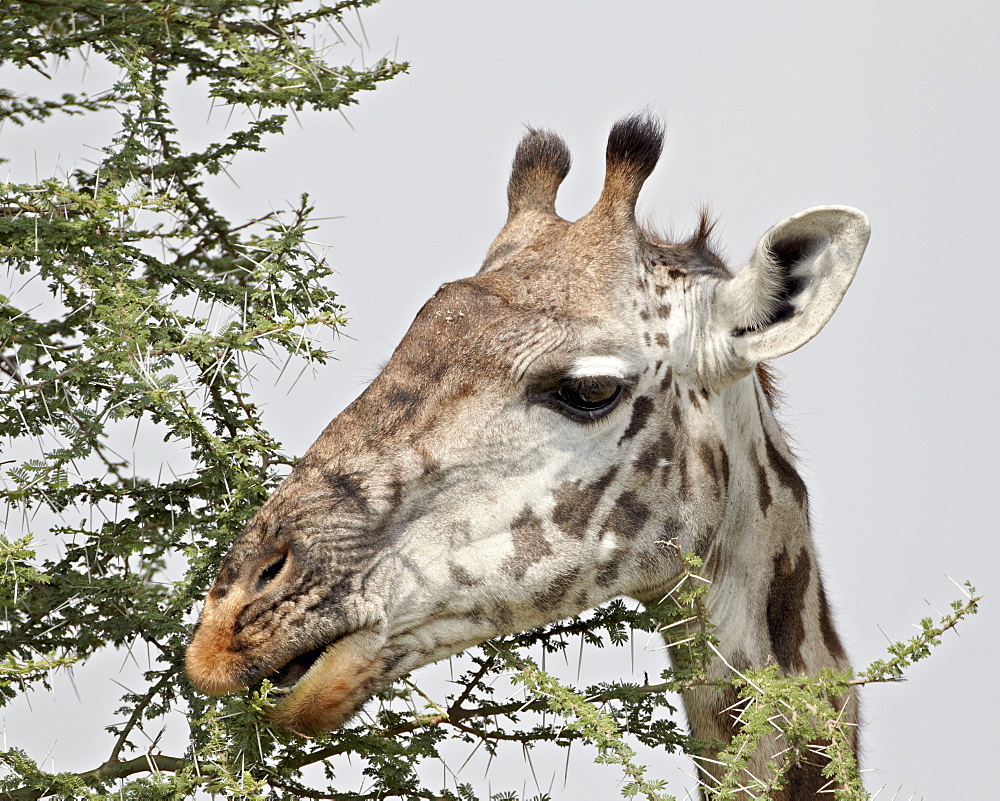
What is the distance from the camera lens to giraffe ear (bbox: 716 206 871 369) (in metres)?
4.65

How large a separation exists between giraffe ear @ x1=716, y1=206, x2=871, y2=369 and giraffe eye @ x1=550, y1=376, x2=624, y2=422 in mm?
599

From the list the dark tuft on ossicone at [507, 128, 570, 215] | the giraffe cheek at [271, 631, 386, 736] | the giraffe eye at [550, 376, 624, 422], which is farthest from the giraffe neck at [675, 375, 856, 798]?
the dark tuft on ossicone at [507, 128, 570, 215]

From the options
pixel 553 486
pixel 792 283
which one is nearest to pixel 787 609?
pixel 553 486

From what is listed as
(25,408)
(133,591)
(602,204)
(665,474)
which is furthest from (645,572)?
(25,408)

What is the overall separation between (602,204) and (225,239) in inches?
72.6

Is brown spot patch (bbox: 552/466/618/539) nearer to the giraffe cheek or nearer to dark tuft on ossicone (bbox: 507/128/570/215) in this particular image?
the giraffe cheek

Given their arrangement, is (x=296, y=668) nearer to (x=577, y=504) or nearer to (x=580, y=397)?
(x=577, y=504)

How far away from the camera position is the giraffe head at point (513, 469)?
421 cm

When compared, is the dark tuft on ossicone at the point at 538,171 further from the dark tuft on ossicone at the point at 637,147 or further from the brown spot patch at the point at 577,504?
the brown spot patch at the point at 577,504

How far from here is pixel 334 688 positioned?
418 cm

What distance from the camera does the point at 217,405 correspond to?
513 cm

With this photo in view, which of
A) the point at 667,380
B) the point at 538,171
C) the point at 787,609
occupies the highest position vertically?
the point at 538,171

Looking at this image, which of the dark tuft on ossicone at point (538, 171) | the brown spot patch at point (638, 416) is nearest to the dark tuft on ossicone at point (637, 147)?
the dark tuft on ossicone at point (538, 171)

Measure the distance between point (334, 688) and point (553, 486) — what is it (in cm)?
110
